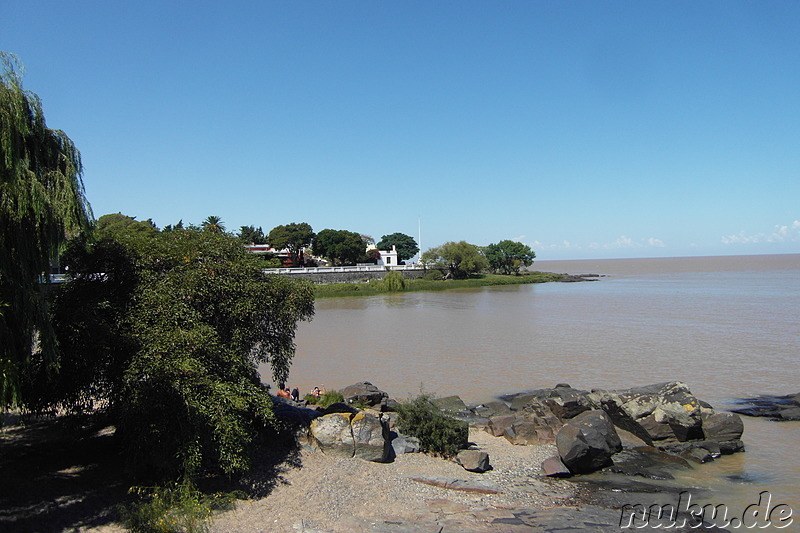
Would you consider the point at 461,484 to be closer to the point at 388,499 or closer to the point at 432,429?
the point at 388,499

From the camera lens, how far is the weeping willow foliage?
299 inches

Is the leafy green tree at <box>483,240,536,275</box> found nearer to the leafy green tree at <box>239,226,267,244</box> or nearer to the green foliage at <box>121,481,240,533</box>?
the leafy green tree at <box>239,226,267,244</box>

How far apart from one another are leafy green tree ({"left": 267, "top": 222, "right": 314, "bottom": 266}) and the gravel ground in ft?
261

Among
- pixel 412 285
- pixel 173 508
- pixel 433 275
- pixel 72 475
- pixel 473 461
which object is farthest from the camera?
pixel 433 275

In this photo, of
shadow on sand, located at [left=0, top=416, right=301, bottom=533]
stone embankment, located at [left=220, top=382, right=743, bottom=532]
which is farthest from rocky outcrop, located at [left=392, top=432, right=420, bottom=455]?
shadow on sand, located at [left=0, top=416, right=301, bottom=533]

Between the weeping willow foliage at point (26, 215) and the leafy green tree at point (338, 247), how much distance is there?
8123 centimetres

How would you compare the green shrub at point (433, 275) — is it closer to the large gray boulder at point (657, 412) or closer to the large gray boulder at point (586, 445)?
the large gray boulder at point (657, 412)

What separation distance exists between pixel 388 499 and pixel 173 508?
12.3 feet

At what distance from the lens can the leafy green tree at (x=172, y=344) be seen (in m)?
9.44

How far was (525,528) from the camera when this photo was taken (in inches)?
365

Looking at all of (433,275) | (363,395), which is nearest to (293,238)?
(433,275)

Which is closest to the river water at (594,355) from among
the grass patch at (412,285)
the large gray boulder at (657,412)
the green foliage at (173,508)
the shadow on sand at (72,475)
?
the large gray boulder at (657,412)

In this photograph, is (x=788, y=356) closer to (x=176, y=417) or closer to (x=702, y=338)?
(x=702, y=338)

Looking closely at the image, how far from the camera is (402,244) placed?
118812 millimetres
